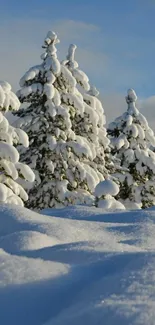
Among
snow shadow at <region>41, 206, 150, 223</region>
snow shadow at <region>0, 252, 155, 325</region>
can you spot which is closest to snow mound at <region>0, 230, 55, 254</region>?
snow shadow at <region>0, 252, 155, 325</region>

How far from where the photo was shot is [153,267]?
10.0 feet

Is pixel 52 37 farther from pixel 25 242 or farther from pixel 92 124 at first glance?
pixel 25 242

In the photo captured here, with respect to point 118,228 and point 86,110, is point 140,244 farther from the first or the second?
point 86,110

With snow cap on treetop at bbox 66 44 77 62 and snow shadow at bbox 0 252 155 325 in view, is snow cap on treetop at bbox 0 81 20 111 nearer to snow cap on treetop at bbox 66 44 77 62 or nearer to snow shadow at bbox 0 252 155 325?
snow cap on treetop at bbox 66 44 77 62

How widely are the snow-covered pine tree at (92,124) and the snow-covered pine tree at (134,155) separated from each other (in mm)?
2178

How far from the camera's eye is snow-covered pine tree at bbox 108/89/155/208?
22172mm

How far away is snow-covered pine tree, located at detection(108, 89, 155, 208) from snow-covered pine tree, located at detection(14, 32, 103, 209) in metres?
3.90

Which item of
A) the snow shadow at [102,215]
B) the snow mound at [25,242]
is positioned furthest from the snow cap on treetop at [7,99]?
the snow mound at [25,242]

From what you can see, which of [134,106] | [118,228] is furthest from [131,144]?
[118,228]

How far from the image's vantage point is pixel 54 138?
1836 cm

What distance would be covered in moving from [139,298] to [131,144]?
67.3 feet

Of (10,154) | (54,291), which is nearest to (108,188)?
(10,154)

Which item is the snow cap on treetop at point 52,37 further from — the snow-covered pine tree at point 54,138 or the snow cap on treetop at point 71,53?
the snow cap on treetop at point 71,53

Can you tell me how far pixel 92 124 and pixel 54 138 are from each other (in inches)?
79.8
